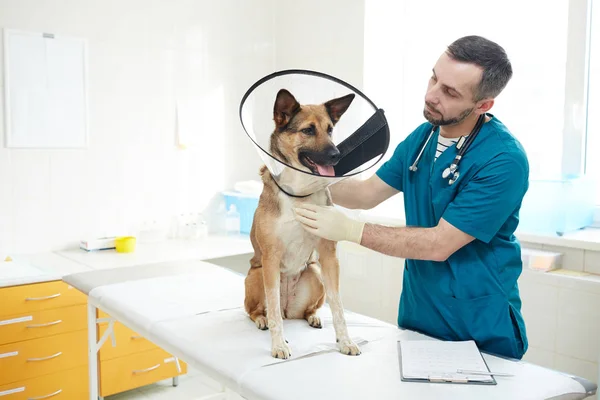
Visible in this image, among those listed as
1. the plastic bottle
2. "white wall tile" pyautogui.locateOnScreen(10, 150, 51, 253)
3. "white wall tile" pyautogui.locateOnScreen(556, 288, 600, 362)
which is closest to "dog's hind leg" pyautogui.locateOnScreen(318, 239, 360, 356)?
"white wall tile" pyautogui.locateOnScreen(556, 288, 600, 362)

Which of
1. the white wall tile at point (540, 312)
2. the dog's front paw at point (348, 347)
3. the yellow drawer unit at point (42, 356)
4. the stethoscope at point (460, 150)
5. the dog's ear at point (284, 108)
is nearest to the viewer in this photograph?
the dog's ear at point (284, 108)

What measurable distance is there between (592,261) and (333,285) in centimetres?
141

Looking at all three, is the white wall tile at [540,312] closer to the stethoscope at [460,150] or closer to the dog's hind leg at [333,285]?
the stethoscope at [460,150]

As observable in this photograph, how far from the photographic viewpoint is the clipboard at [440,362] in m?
1.24

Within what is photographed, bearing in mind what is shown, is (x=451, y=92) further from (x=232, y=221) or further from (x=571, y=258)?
(x=232, y=221)

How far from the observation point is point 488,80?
58.9 inches

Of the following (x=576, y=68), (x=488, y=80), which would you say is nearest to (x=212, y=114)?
(x=576, y=68)

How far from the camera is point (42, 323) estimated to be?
2.46 m

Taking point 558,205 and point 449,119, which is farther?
point 558,205

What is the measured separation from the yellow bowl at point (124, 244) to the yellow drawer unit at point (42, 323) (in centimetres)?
44

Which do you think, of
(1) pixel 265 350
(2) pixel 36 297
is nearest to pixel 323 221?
(1) pixel 265 350

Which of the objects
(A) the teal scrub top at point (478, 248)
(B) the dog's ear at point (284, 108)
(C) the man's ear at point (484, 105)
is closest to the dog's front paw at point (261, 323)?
(A) the teal scrub top at point (478, 248)

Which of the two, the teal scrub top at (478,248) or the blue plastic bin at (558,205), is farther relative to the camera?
the blue plastic bin at (558,205)

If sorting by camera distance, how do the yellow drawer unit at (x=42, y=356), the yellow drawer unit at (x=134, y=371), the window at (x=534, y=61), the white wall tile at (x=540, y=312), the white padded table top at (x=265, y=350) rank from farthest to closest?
the yellow drawer unit at (x=134, y=371)
the window at (x=534, y=61)
the yellow drawer unit at (x=42, y=356)
the white wall tile at (x=540, y=312)
the white padded table top at (x=265, y=350)
